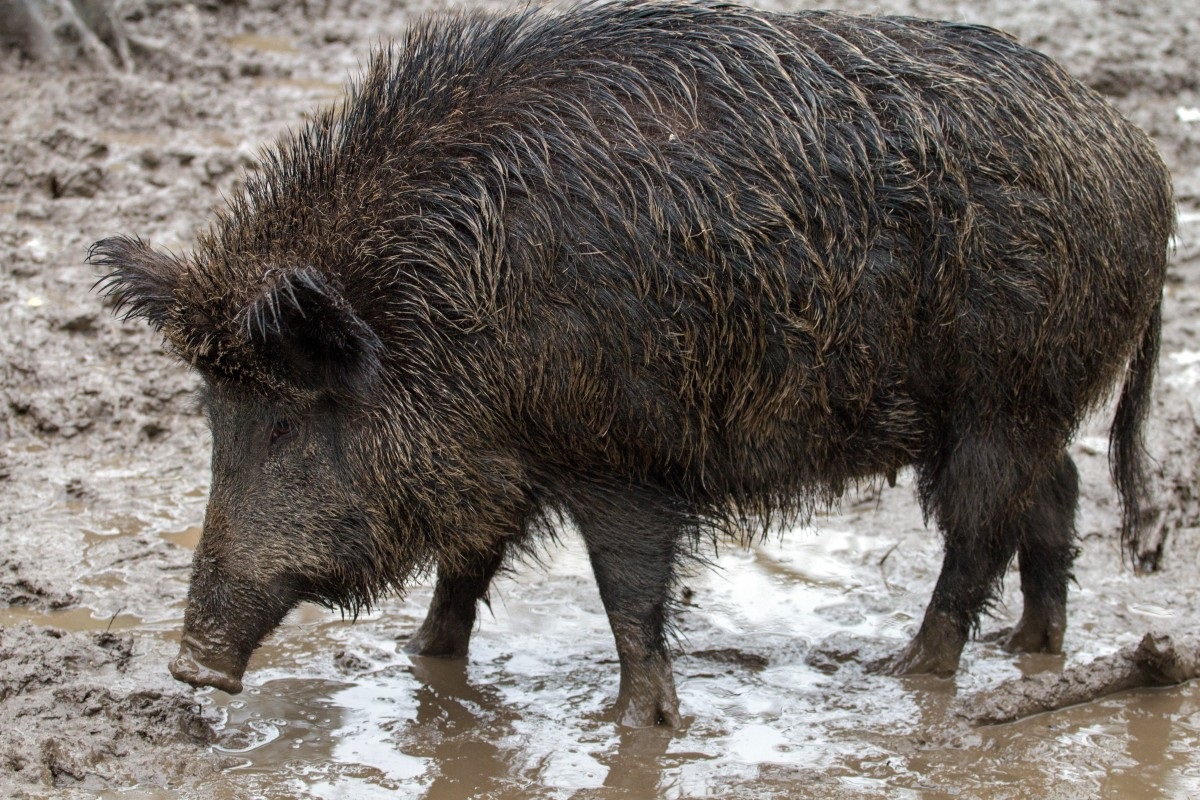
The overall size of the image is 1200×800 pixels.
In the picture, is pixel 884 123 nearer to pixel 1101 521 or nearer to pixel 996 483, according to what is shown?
pixel 996 483

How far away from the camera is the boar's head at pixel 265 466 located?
4547 millimetres

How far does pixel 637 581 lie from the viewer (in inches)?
193

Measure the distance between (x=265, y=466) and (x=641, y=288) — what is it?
4.34ft

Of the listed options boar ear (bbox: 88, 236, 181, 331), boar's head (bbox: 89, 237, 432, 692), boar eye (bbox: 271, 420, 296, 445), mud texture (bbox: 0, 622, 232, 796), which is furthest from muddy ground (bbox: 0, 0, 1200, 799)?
boar ear (bbox: 88, 236, 181, 331)

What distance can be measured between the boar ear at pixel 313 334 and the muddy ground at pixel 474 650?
3.93 feet

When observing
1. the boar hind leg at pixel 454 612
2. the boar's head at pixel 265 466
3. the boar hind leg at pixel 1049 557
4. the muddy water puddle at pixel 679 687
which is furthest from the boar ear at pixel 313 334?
the boar hind leg at pixel 1049 557

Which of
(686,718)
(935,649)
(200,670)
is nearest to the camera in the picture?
(200,670)

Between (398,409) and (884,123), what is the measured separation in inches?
72.8

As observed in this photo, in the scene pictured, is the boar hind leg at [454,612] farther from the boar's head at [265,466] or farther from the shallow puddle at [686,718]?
the boar's head at [265,466]

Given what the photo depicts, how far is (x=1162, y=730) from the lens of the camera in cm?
506

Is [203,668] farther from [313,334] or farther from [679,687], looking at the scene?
[679,687]

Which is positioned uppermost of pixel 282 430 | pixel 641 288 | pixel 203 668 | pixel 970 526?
pixel 641 288

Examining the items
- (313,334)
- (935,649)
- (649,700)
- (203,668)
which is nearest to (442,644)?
(649,700)

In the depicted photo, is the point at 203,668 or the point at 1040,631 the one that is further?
the point at 1040,631
